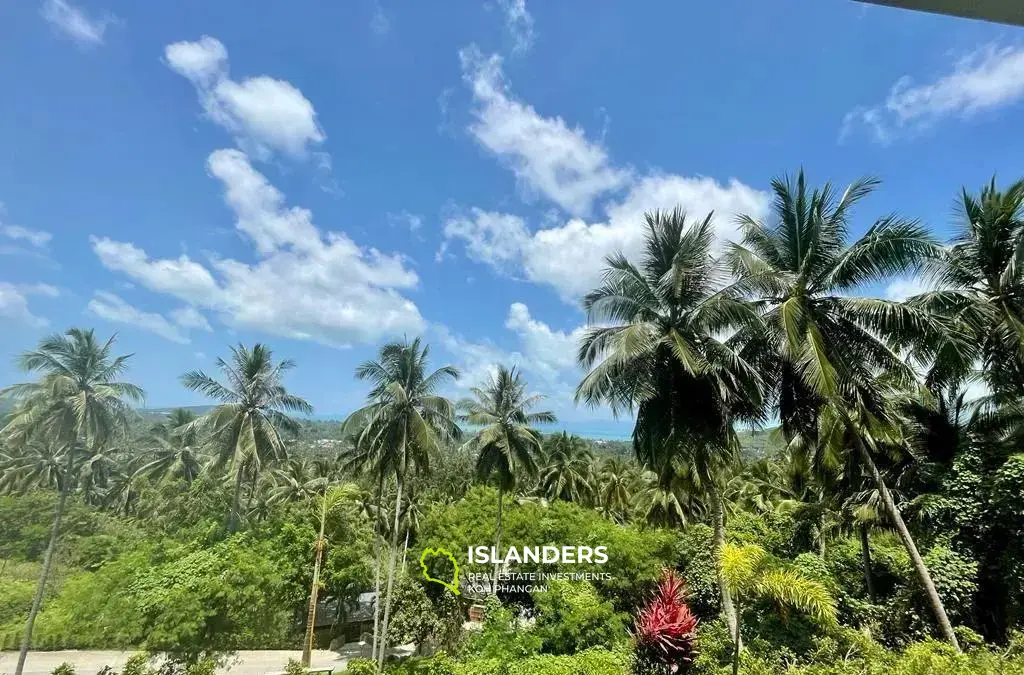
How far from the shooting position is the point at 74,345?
47.0 feet

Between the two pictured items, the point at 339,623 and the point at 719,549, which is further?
the point at 339,623

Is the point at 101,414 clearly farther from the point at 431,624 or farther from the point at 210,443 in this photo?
the point at 431,624

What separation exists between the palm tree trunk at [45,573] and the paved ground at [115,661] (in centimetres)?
26

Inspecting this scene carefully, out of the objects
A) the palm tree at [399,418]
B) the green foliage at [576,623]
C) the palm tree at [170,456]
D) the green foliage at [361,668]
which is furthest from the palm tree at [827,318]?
the palm tree at [170,456]

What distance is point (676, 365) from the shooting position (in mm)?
11367

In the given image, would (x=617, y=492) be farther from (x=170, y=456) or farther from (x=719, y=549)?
(x=170, y=456)

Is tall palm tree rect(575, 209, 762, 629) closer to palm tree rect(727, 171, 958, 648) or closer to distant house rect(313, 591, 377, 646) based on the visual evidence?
palm tree rect(727, 171, 958, 648)

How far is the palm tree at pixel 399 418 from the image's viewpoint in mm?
16516

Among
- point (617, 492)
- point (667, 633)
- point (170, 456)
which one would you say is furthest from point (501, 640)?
point (170, 456)

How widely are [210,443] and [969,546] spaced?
21.7 metres

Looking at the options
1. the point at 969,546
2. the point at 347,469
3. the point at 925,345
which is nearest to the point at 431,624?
the point at 347,469

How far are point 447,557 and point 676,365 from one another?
38.6 feet

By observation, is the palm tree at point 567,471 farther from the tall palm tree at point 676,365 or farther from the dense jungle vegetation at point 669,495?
the tall palm tree at point 676,365

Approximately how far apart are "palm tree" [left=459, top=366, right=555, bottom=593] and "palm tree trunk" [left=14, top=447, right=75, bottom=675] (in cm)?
1208
